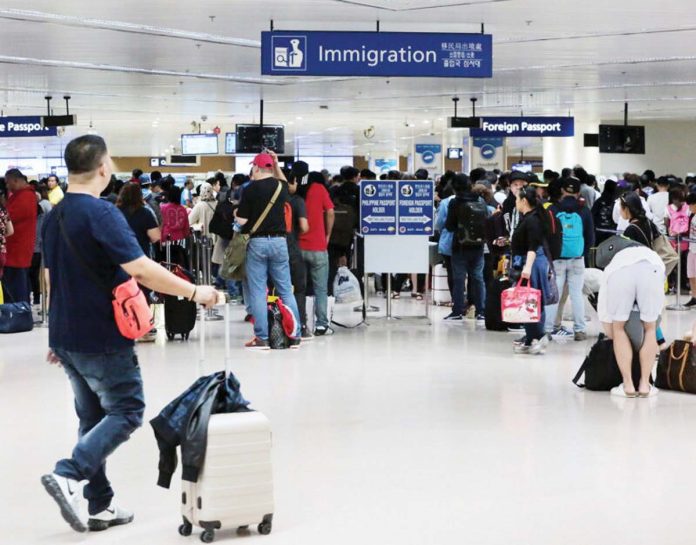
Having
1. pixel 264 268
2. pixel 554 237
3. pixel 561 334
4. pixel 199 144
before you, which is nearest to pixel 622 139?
pixel 199 144

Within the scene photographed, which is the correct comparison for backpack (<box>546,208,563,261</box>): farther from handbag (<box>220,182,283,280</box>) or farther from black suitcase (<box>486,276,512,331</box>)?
handbag (<box>220,182,283,280</box>)

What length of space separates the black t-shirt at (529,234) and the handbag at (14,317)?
5295 mm

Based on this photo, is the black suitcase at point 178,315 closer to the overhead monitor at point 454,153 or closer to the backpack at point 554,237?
the backpack at point 554,237

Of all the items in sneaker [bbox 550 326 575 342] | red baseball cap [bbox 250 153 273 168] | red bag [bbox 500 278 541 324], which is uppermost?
red baseball cap [bbox 250 153 273 168]

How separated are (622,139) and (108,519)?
1962 centimetres

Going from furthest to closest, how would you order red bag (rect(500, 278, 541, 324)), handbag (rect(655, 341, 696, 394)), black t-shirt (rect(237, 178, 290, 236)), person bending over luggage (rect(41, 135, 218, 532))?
black t-shirt (rect(237, 178, 290, 236)), red bag (rect(500, 278, 541, 324)), handbag (rect(655, 341, 696, 394)), person bending over luggage (rect(41, 135, 218, 532))

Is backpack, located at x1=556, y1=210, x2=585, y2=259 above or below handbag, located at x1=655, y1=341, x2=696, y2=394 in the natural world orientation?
above

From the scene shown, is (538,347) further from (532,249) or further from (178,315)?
(178,315)

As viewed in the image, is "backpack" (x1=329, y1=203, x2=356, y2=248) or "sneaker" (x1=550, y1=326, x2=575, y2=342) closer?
"sneaker" (x1=550, y1=326, x2=575, y2=342)

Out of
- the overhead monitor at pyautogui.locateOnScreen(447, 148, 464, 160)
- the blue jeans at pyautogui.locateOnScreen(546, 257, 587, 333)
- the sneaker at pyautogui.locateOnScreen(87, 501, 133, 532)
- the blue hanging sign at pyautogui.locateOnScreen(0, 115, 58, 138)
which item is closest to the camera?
the sneaker at pyautogui.locateOnScreen(87, 501, 133, 532)

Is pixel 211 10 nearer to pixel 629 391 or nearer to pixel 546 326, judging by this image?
pixel 546 326

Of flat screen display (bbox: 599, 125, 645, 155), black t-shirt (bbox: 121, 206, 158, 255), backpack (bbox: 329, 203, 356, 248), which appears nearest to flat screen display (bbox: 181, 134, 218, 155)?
flat screen display (bbox: 599, 125, 645, 155)

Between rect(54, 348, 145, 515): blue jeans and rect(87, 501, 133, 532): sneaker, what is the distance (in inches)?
6.0

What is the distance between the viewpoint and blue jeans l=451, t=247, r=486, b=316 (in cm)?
1182
